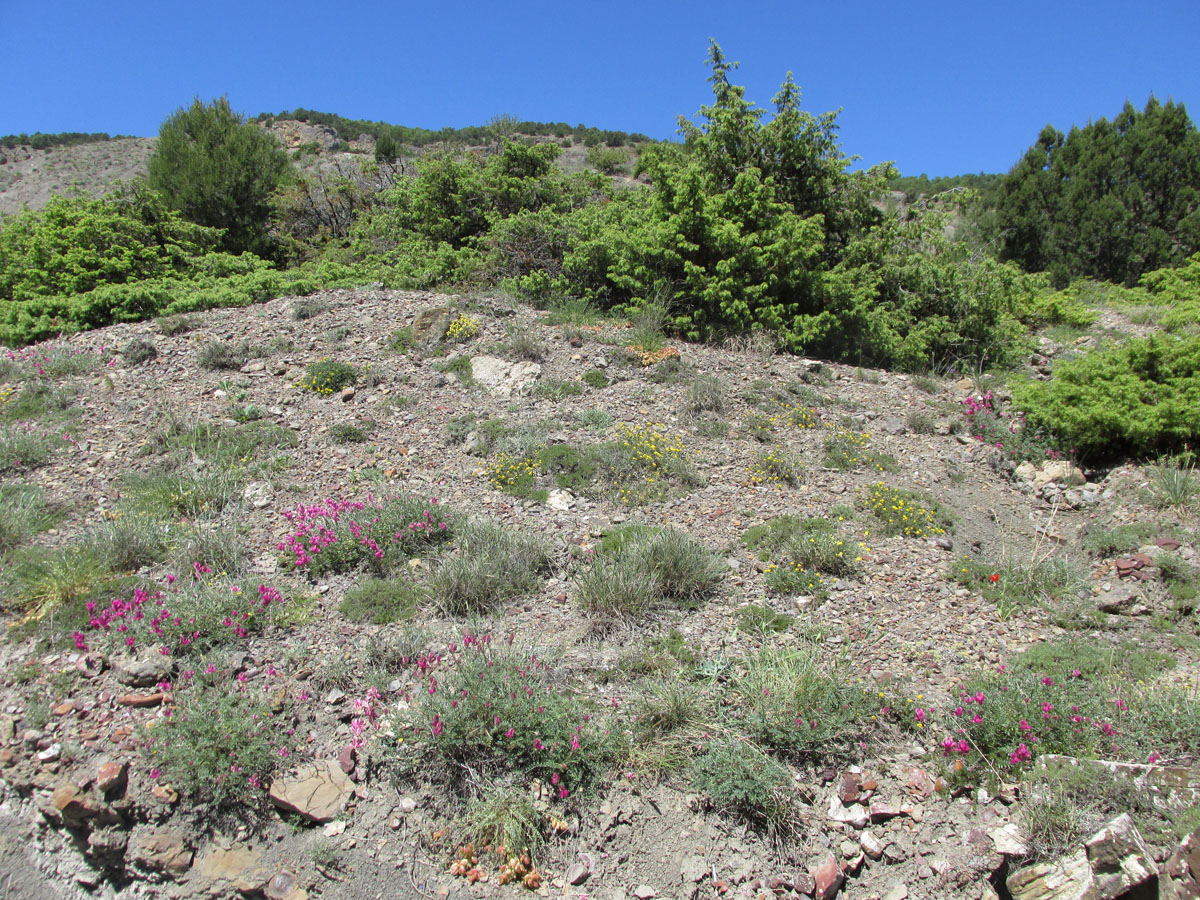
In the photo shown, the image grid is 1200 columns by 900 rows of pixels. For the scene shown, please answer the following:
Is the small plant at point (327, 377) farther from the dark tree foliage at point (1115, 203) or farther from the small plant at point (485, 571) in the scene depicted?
the dark tree foliage at point (1115, 203)

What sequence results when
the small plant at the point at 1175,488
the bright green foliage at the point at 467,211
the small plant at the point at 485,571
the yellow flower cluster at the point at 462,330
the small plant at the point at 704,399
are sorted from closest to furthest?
the small plant at the point at 485,571 → the small plant at the point at 1175,488 → the small plant at the point at 704,399 → the yellow flower cluster at the point at 462,330 → the bright green foliage at the point at 467,211

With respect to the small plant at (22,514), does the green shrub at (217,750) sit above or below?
below

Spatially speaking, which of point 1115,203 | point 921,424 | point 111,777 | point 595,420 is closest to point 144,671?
point 111,777

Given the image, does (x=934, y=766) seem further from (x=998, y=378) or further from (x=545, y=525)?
(x=998, y=378)

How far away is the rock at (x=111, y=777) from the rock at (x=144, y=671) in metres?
0.61

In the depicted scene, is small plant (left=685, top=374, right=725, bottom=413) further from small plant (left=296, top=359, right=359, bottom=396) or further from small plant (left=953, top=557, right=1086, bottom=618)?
small plant (left=296, top=359, right=359, bottom=396)

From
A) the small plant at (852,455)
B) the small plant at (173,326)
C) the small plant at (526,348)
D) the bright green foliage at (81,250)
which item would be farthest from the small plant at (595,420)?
the bright green foliage at (81,250)

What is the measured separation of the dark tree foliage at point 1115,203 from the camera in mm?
16984

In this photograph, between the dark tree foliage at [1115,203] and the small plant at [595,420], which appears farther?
the dark tree foliage at [1115,203]

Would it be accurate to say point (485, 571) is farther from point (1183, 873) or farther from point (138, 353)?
point (138, 353)

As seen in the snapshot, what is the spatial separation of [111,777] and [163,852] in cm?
47

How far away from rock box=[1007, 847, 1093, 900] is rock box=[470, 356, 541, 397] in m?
6.39

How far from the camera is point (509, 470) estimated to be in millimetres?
6664

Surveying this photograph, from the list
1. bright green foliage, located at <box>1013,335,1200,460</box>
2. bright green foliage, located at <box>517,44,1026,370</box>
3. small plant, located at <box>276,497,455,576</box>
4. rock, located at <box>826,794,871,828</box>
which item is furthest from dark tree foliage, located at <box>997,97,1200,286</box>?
rock, located at <box>826,794,871,828</box>
